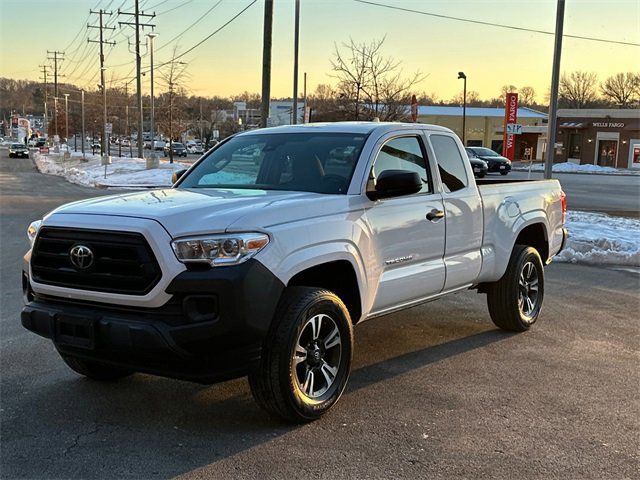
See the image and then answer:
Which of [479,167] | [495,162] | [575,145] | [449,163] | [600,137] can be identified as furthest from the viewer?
[575,145]

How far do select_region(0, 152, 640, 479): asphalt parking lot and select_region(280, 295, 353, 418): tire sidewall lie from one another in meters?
0.12

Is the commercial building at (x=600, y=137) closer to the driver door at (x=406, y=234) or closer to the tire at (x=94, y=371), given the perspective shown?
the driver door at (x=406, y=234)

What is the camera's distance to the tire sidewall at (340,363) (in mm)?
3840

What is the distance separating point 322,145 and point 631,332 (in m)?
3.84

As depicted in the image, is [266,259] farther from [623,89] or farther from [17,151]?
[623,89]

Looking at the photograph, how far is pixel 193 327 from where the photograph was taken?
11.4ft

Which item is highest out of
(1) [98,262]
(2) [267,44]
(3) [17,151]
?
(2) [267,44]

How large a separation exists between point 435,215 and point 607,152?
60.6m

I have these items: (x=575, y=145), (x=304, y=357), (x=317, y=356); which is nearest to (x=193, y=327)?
(x=304, y=357)

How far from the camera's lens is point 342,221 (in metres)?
4.27

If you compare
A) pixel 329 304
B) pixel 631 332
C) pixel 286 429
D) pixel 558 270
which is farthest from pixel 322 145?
pixel 558 270

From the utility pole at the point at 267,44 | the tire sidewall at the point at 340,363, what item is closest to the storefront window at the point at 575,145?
the utility pole at the point at 267,44

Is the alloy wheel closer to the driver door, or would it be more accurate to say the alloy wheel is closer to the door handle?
the driver door

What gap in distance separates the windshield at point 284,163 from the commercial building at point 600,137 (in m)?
58.7
